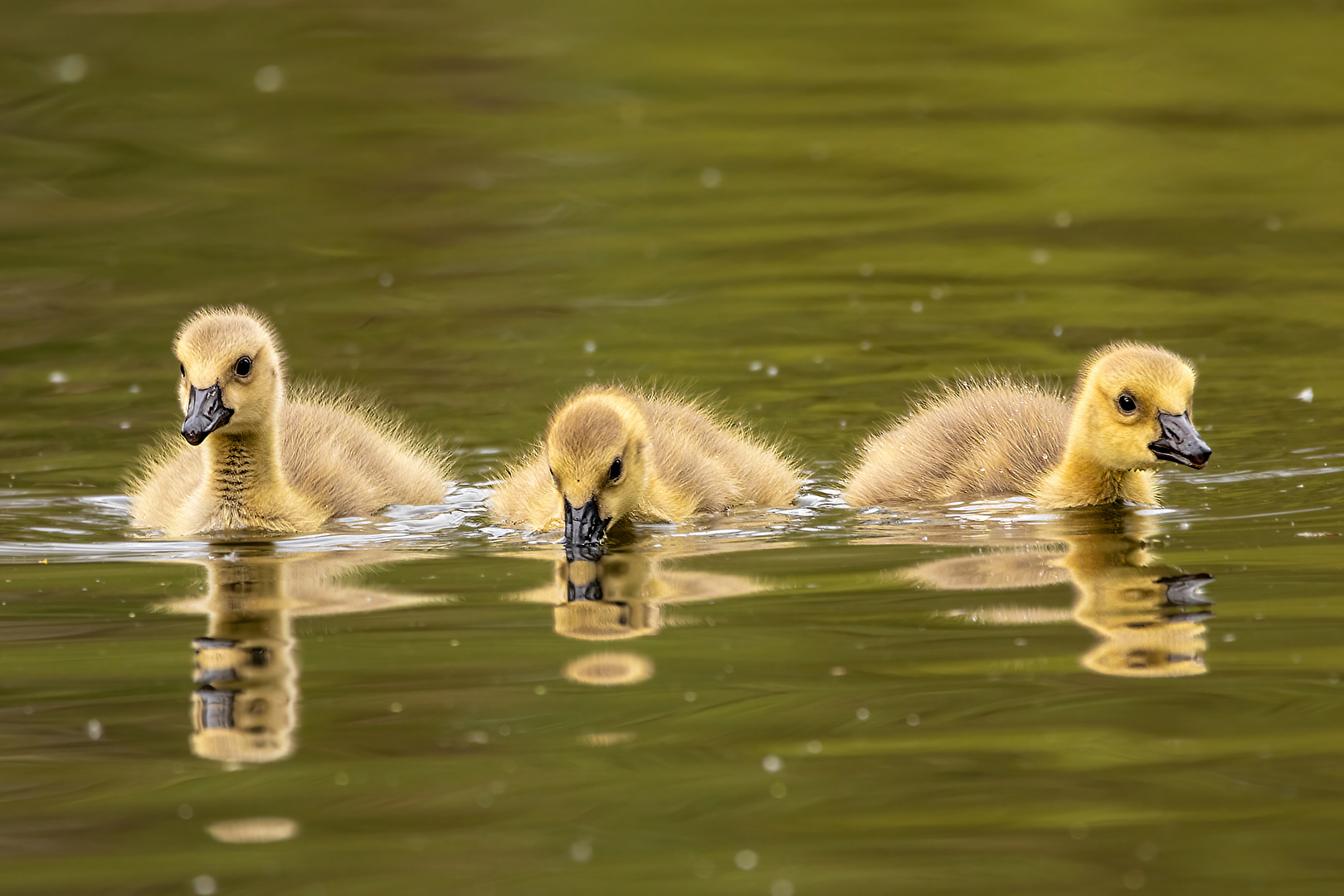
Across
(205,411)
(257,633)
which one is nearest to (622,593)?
(257,633)

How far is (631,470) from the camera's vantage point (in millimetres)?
7430

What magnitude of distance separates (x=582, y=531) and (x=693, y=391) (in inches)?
122

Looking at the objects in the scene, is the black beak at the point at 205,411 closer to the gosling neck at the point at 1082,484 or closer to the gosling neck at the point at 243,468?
the gosling neck at the point at 243,468

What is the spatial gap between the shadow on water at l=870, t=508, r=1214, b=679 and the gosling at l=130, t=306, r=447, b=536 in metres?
2.59

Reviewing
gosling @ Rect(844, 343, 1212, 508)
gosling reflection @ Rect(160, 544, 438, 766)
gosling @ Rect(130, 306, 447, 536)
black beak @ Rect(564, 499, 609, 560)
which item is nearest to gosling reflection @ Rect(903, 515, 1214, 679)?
gosling @ Rect(844, 343, 1212, 508)

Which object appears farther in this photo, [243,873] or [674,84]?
[674,84]

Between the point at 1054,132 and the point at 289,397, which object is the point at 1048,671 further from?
the point at 1054,132

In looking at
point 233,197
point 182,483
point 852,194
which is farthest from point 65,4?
point 182,483

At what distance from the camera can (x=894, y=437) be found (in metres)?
8.52

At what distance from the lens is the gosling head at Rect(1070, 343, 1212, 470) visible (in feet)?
24.2

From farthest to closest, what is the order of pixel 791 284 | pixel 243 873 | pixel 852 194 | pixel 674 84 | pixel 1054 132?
pixel 674 84 → pixel 1054 132 → pixel 852 194 → pixel 791 284 → pixel 243 873

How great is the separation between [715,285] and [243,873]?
24.9ft

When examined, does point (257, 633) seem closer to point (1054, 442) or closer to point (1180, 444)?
point (1180, 444)

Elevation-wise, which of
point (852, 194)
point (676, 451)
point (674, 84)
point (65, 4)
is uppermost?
point (65, 4)
